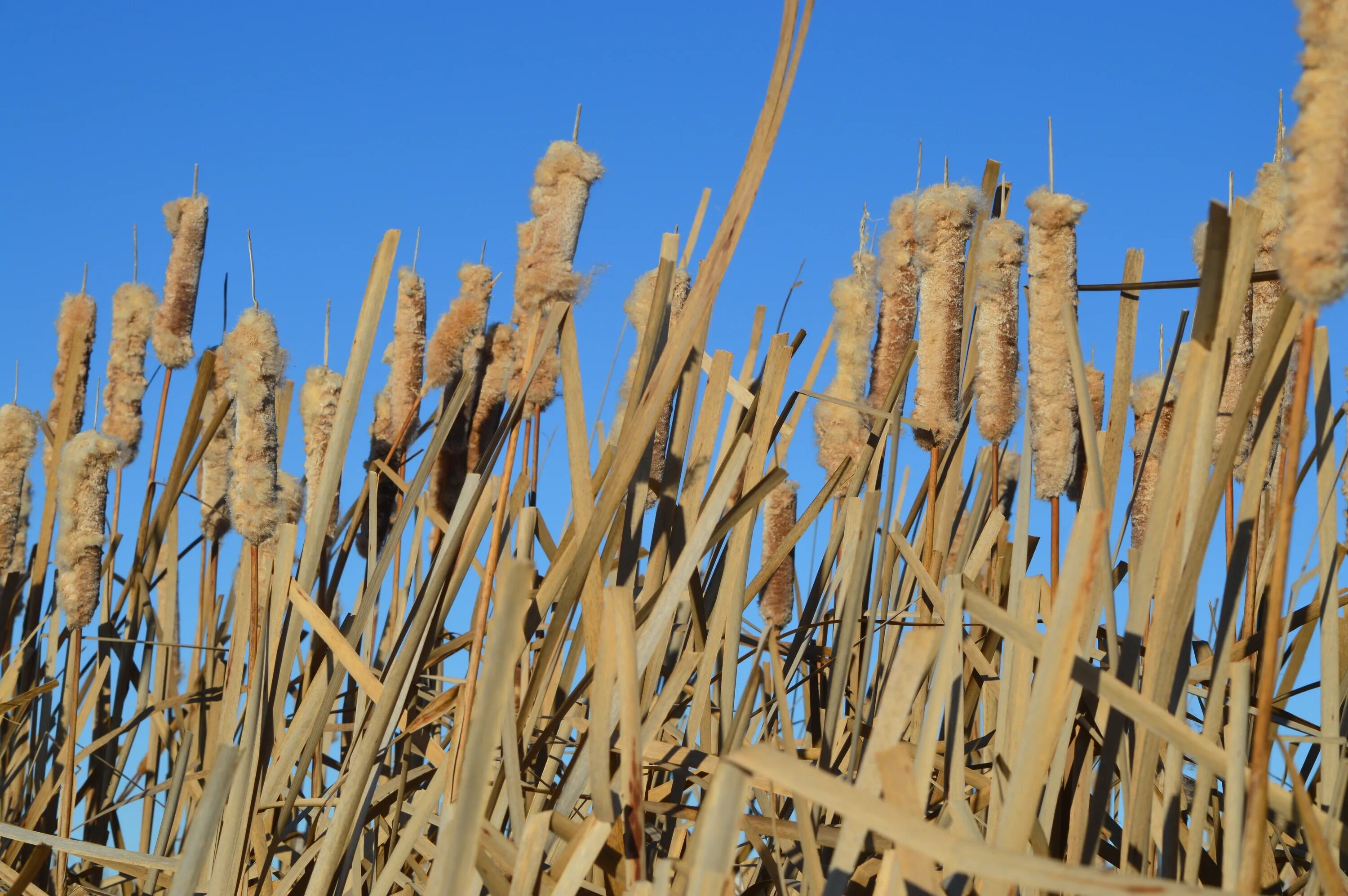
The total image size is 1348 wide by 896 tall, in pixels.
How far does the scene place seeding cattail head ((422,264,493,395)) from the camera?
2623mm

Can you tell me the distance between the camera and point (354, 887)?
1.45m

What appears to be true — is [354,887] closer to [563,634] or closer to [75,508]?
[563,634]

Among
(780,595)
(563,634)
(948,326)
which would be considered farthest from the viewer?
(780,595)

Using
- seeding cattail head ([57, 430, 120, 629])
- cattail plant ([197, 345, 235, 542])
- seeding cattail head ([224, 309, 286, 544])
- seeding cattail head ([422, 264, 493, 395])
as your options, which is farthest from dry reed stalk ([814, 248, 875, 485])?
seeding cattail head ([57, 430, 120, 629])

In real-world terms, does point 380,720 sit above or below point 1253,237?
below

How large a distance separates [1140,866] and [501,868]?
686 mm

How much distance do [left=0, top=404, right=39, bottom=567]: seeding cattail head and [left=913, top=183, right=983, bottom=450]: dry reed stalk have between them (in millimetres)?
2218

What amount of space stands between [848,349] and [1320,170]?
181cm

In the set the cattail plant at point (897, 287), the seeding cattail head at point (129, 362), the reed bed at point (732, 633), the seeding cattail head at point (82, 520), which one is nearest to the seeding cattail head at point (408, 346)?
the reed bed at point (732, 633)

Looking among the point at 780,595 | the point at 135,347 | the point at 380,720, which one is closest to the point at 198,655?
the point at 135,347

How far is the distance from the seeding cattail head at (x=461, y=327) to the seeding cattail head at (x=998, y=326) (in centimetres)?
118

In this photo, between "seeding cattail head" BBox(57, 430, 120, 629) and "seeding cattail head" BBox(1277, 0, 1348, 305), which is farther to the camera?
"seeding cattail head" BBox(57, 430, 120, 629)

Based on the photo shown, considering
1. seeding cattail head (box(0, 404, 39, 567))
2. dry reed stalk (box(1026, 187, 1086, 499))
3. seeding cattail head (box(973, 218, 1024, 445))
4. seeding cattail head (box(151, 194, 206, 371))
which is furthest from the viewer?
seeding cattail head (box(151, 194, 206, 371))

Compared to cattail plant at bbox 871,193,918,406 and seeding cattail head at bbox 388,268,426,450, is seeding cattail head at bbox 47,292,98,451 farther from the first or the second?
cattail plant at bbox 871,193,918,406
